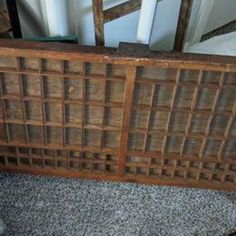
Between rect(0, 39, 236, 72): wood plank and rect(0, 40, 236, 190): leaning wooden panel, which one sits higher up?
rect(0, 39, 236, 72): wood plank

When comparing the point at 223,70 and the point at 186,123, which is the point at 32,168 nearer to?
the point at 186,123

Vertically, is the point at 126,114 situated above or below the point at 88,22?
below

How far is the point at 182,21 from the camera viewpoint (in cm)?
102

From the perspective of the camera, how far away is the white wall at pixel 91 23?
1.10 meters

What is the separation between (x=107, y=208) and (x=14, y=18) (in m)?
0.66

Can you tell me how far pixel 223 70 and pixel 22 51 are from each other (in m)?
0.51

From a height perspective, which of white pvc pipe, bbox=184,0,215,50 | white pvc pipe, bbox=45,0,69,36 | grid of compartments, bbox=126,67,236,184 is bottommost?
grid of compartments, bbox=126,67,236,184

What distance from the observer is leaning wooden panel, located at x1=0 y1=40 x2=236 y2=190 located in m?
0.94

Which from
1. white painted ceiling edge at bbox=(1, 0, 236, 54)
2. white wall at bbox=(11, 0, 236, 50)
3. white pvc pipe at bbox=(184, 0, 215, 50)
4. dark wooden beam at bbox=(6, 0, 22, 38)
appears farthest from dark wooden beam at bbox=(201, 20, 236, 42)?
dark wooden beam at bbox=(6, 0, 22, 38)

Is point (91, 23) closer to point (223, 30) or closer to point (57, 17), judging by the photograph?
point (57, 17)

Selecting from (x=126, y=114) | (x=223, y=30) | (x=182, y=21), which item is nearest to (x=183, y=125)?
(x=126, y=114)

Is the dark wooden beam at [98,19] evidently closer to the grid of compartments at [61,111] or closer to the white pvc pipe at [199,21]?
the grid of compartments at [61,111]

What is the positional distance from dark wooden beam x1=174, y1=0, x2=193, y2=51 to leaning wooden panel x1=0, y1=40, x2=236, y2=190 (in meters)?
0.13

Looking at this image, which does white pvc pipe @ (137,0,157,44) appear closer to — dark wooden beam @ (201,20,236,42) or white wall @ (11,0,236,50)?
white wall @ (11,0,236,50)
